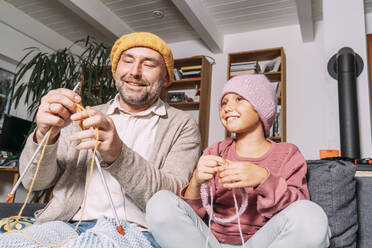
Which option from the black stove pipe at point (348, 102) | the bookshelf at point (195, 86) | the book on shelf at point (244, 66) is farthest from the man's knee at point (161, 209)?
the book on shelf at point (244, 66)

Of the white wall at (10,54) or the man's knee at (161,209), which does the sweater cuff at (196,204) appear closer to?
the man's knee at (161,209)

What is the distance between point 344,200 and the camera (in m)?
0.96

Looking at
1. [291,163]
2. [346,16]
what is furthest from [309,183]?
[346,16]

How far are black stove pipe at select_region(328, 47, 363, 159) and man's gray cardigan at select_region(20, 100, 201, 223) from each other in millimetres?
1614

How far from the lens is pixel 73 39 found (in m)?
4.90

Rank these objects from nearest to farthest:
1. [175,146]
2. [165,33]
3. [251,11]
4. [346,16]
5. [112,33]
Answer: [175,146] → [346,16] → [251,11] → [112,33] → [165,33]

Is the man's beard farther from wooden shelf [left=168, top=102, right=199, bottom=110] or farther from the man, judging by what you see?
wooden shelf [left=168, top=102, right=199, bottom=110]

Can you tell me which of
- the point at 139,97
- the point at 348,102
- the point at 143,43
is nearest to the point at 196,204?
the point at 139,97

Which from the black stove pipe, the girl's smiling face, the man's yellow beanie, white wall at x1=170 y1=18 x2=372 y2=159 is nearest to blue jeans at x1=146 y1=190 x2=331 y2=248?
the girl's smiling face

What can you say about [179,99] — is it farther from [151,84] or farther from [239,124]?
[239,124]

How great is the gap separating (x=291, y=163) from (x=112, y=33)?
3.68 m

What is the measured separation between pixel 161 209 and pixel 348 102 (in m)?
2.16

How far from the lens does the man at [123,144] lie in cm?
95

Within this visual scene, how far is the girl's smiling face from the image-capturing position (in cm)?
115
